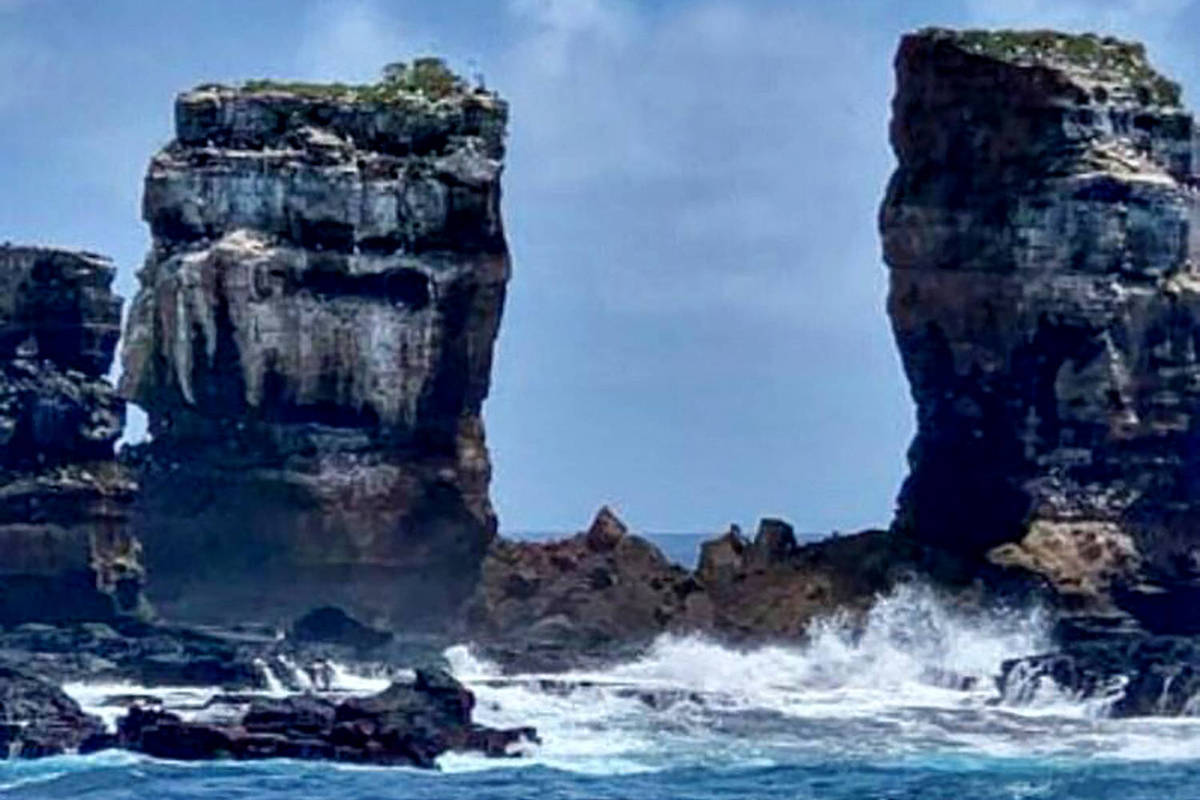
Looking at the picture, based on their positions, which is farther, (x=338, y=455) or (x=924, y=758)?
(x=338, y=455)

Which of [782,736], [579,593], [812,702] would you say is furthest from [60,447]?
[782,736]

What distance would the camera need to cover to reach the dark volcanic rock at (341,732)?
89.7 metres

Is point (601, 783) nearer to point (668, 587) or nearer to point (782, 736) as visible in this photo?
point (782, 736)

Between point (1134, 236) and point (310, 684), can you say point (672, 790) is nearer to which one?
point (310, 684)

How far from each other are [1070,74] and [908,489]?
11.8 meters

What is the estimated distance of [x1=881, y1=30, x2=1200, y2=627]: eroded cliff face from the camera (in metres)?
113

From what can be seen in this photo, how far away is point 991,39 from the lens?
116m

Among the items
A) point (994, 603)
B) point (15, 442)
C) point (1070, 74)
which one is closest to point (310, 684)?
point (15, 442)

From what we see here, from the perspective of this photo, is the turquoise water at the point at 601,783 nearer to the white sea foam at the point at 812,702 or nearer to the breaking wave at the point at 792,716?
the breaking wave at the point at 792,716

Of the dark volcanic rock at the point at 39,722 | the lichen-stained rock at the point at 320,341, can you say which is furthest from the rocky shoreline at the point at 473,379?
the dark volcanic rock at the point at 39,722

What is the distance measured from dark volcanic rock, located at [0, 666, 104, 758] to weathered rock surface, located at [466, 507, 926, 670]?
20.4 metres

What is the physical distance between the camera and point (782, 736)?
9938 centimetres

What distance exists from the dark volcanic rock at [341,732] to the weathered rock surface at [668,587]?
1858 centimetres

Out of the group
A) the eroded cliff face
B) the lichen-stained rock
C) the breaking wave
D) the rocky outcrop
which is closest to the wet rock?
the lichen-stained rock
